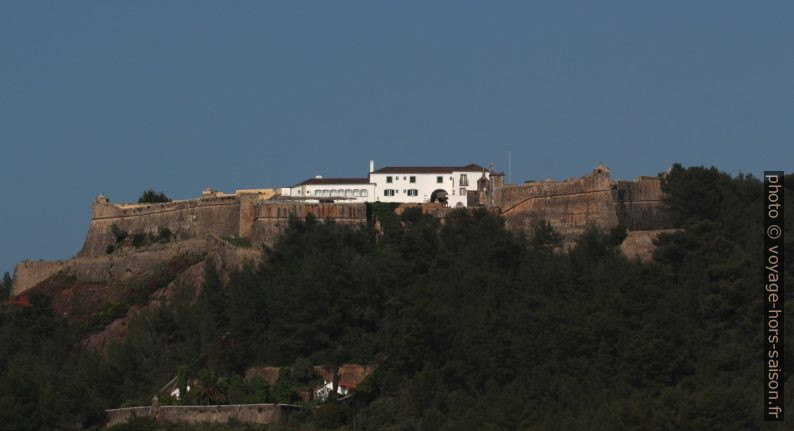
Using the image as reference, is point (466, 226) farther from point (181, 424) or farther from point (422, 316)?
point (181, 424)

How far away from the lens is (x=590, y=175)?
260 feet

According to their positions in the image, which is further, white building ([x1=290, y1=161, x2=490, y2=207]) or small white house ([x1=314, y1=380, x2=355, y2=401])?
white building ([x1=290, y1=161, x2=490, y2=207])

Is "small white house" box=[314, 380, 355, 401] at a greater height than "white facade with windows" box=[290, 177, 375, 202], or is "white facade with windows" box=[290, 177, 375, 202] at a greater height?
"white facade with windows" box=[290, 177, 375, 202]

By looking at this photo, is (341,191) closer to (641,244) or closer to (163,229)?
(163,229)

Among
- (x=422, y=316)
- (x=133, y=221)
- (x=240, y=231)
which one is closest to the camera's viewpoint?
(x=422, y=316)

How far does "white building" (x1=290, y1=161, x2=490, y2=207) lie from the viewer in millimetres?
87562

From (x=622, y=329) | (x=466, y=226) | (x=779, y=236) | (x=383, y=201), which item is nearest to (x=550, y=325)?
(x=622, y=329)

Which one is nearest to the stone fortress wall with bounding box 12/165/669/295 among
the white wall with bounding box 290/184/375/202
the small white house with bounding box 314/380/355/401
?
the white wall with bounding box 290/184/375/202

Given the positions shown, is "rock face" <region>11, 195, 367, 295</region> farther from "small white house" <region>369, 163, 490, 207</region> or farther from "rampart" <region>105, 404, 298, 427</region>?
"rampart" <region>105, 404, 298, 427</region>

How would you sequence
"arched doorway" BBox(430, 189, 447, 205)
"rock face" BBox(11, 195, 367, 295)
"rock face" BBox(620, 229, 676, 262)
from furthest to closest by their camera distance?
"arched doorway" BBox(430, 189, 447, 205) → "rock face" BBox(11, 195, 367, 295) → "rock face" BBox(620, 229, 676, 262)

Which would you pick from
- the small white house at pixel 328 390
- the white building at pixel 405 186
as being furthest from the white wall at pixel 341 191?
the small white house at pixel 328 390

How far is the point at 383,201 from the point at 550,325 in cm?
2029

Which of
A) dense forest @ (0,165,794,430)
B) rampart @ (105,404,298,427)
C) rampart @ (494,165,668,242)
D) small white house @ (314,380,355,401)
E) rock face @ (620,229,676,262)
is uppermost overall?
rampart @ (494,165,668,242)

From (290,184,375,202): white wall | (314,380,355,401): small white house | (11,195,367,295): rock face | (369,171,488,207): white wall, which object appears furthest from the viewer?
(369,171,488,207): white wall
